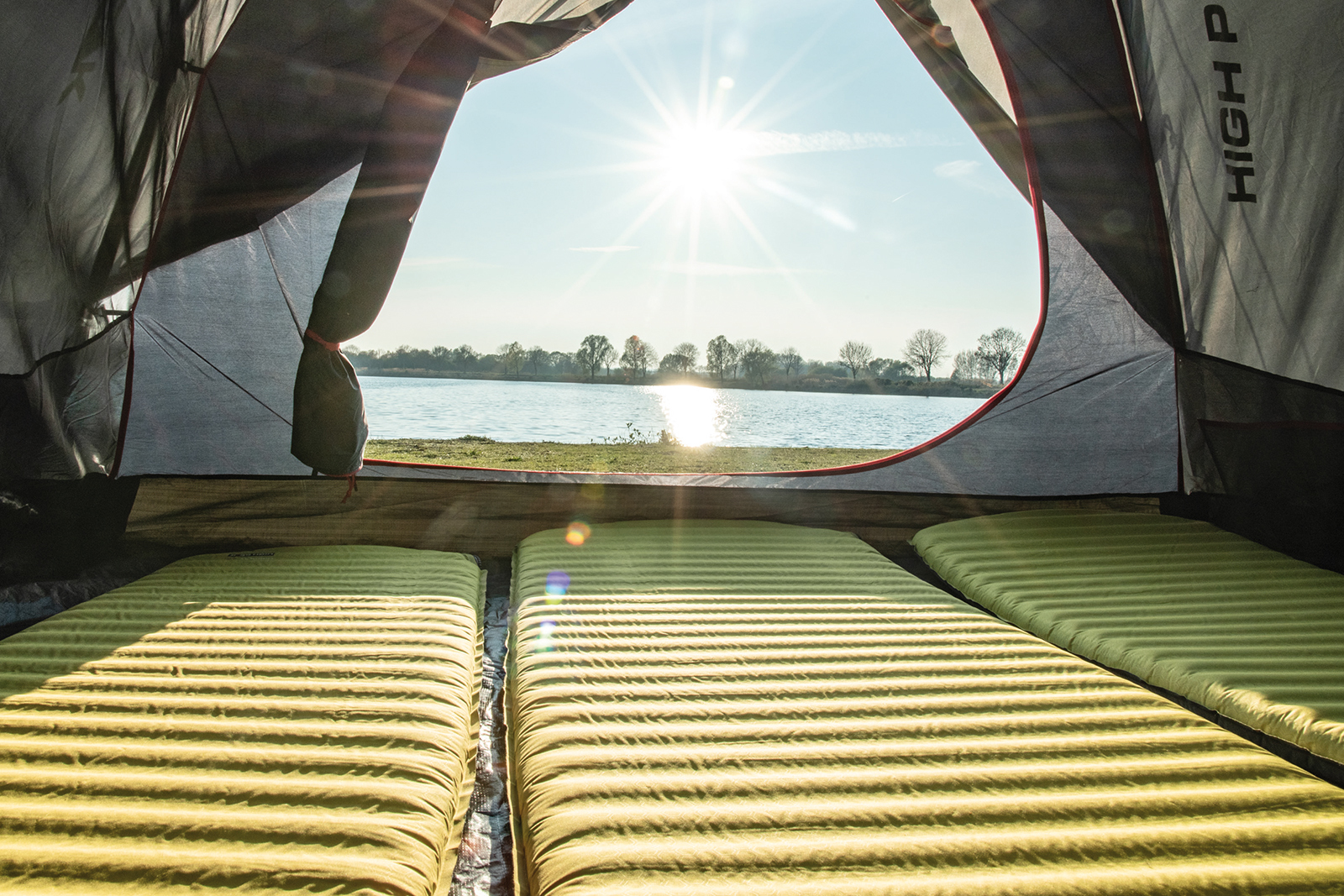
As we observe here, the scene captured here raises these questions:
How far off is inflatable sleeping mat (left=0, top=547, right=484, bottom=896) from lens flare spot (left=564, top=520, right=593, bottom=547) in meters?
0.55

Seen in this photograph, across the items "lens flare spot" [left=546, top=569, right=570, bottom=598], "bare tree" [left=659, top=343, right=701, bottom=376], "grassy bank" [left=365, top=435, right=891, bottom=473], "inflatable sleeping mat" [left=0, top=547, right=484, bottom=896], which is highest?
"bare tree" [left=659, top=343, right=701, bottom=376]

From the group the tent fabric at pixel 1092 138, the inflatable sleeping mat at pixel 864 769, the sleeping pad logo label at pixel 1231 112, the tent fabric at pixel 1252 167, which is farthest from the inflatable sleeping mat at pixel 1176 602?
the sleeping pad logo label at pixel 1231 112

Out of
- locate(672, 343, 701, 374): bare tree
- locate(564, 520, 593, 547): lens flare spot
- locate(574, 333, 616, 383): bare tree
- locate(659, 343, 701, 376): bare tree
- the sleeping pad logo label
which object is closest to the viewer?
the sleeping pad logo label

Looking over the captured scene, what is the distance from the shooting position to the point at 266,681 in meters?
1.35

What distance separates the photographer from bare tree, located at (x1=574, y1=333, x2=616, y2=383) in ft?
30.1

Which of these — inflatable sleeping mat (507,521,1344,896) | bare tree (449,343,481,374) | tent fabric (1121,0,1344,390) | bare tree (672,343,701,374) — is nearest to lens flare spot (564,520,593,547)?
inflatable sleeping mat (507,521,1344,896)

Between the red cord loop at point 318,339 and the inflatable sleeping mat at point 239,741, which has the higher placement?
the red cord loop at point 318,339

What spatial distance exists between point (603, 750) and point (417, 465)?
156cm

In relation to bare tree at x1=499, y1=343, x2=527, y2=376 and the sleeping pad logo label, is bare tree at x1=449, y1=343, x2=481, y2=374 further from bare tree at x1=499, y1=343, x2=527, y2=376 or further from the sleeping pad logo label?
the sleeping pad logo label

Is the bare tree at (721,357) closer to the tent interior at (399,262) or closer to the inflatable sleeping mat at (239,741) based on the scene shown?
the tent interior at (399,262)

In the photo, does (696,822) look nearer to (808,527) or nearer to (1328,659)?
(1328,659)

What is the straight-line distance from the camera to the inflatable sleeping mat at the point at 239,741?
875 millimetres

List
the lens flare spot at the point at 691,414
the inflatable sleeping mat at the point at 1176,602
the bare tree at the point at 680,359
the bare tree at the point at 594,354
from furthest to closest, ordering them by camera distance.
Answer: the lens flare spot at the point at 691,414
the bare tree at the point at 680,359
the bare tree at the point at 594,354
the inflatable sleeping mat at the point at 1176,602

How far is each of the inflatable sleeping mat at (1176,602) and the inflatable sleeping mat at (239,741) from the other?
1375 mm
